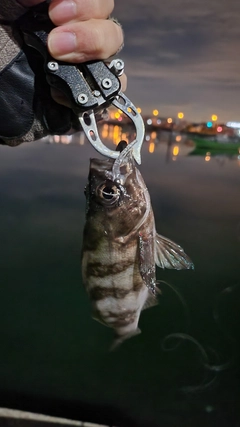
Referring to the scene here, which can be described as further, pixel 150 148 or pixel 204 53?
pixel 150 148

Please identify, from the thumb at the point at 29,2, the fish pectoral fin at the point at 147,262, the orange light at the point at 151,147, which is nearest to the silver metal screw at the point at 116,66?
Answer: the thumb at the point at 29,2

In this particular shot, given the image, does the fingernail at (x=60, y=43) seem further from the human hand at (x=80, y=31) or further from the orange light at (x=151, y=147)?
the orange light at (x=151, y=147)

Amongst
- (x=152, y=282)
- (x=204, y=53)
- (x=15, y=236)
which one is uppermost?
(x=204, y=53)

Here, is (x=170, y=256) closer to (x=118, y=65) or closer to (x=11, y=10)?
(x=118, y=65)

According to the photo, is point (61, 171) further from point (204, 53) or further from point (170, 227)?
point (204, 53)

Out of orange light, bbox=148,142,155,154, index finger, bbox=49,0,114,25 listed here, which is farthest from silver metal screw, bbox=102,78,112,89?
orange light, bbox=148,142,155,154

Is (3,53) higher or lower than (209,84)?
lower

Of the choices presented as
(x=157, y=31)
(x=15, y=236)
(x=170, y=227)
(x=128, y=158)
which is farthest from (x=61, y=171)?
(x=128, y=158)

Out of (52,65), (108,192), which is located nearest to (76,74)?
(52,65)
